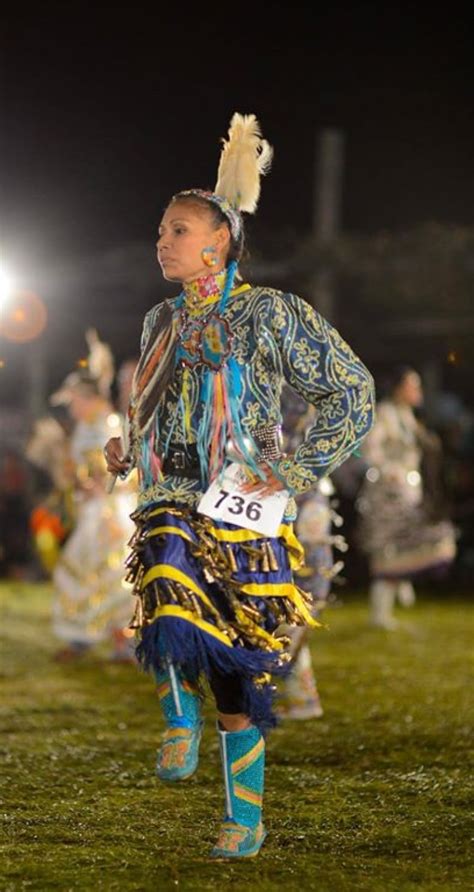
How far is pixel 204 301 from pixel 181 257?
0.49ft

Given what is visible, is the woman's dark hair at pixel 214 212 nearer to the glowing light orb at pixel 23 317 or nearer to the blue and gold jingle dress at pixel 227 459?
the blue and gold jingle dress at pixel 227 459

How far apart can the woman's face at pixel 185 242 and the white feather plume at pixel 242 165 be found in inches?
8.3

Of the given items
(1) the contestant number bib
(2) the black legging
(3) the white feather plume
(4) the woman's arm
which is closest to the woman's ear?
(3) the white feather plume

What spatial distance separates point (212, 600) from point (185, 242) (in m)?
1.08

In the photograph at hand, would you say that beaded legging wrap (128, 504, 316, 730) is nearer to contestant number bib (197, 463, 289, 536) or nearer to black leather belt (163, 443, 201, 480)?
contestant number bib (197, 463, 289, 536)

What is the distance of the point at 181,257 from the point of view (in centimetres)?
441

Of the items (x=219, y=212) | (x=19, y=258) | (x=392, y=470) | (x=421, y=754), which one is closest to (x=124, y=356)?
(x=19, y=258)

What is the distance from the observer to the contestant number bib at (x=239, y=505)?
166 inches

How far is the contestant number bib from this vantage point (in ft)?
13.8

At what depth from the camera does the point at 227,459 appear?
4.25 meters

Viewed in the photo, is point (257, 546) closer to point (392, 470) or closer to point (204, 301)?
point (204, 301)

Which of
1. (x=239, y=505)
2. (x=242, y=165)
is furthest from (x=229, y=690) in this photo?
(x=242, y=165)

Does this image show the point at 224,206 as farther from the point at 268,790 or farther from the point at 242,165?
the point at 268,790

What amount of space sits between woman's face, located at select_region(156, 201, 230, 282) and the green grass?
175cm
